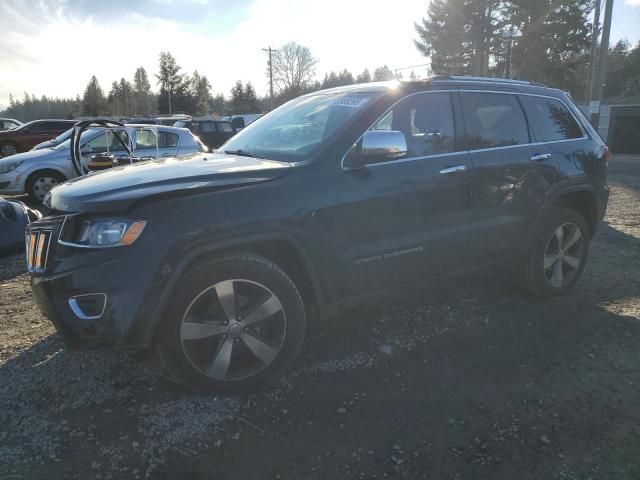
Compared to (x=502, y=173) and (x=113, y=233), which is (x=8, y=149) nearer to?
(x=113, y=233)

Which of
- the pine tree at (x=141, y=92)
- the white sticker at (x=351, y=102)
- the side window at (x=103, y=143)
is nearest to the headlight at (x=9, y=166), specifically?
the side window at (x=103, y=143)

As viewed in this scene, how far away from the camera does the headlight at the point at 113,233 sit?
8.25ft

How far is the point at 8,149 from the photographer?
17234mm

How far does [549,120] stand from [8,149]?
60.5ft

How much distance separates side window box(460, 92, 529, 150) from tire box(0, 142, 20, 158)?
17975 mm

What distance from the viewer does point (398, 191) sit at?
3273 mm

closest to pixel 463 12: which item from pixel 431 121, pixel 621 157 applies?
pixel 621 157

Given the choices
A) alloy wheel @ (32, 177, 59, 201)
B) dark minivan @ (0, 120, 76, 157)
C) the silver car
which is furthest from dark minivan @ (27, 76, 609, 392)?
dark minivan @ (0, 120, 76, 157)

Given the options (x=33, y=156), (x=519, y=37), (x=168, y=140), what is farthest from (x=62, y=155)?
(x=519, y=37)

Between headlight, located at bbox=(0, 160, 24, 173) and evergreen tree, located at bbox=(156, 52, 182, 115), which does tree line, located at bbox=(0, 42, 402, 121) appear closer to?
evergreen tree, located at bbox=(156, 52, 182, 115)

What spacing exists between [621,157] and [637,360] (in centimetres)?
1931

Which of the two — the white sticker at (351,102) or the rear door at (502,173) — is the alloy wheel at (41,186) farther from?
the rear door at (502,173)

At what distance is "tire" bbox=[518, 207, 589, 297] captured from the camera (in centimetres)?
428

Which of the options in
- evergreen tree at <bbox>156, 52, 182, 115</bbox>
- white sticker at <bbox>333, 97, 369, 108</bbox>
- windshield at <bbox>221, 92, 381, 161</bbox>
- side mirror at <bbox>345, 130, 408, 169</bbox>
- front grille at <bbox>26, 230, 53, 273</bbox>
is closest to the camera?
front grille at <bbox>26, 230, 53, 273</bbox>
